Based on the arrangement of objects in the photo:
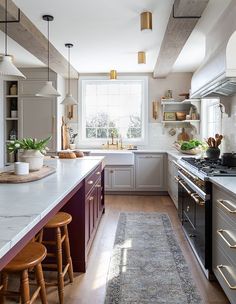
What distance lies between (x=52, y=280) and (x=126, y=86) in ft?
15.4

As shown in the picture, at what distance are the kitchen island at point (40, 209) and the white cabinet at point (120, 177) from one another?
2726 millimetres

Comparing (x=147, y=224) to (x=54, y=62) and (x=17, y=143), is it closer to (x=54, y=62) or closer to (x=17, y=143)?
(x=17, y=143)

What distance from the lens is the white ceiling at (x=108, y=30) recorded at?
2980 mm

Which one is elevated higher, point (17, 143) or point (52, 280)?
point (17, 143)

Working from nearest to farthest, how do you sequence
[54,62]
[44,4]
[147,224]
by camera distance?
[44,4] < [147,224] < [54,62]

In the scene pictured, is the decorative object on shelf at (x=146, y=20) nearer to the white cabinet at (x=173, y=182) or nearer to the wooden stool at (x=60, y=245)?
the wooden stool at (x=60, y=245)

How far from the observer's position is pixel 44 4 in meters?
2.96

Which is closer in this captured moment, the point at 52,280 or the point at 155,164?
the point at 52,280

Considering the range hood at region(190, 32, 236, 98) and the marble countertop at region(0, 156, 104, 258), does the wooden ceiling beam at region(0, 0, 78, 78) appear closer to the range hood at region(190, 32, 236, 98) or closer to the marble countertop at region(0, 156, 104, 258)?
the marble countertop at region(0, 156, 104, 258)

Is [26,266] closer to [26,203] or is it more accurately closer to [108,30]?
[26,203]

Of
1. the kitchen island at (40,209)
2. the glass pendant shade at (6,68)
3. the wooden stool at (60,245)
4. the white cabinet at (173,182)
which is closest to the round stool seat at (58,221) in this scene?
the wooden stool at (60,245)

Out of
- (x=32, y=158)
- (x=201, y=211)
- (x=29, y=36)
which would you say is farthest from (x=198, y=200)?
(x=29, y=36)

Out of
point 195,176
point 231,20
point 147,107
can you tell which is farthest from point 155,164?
point 231,20

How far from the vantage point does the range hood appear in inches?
94.0
